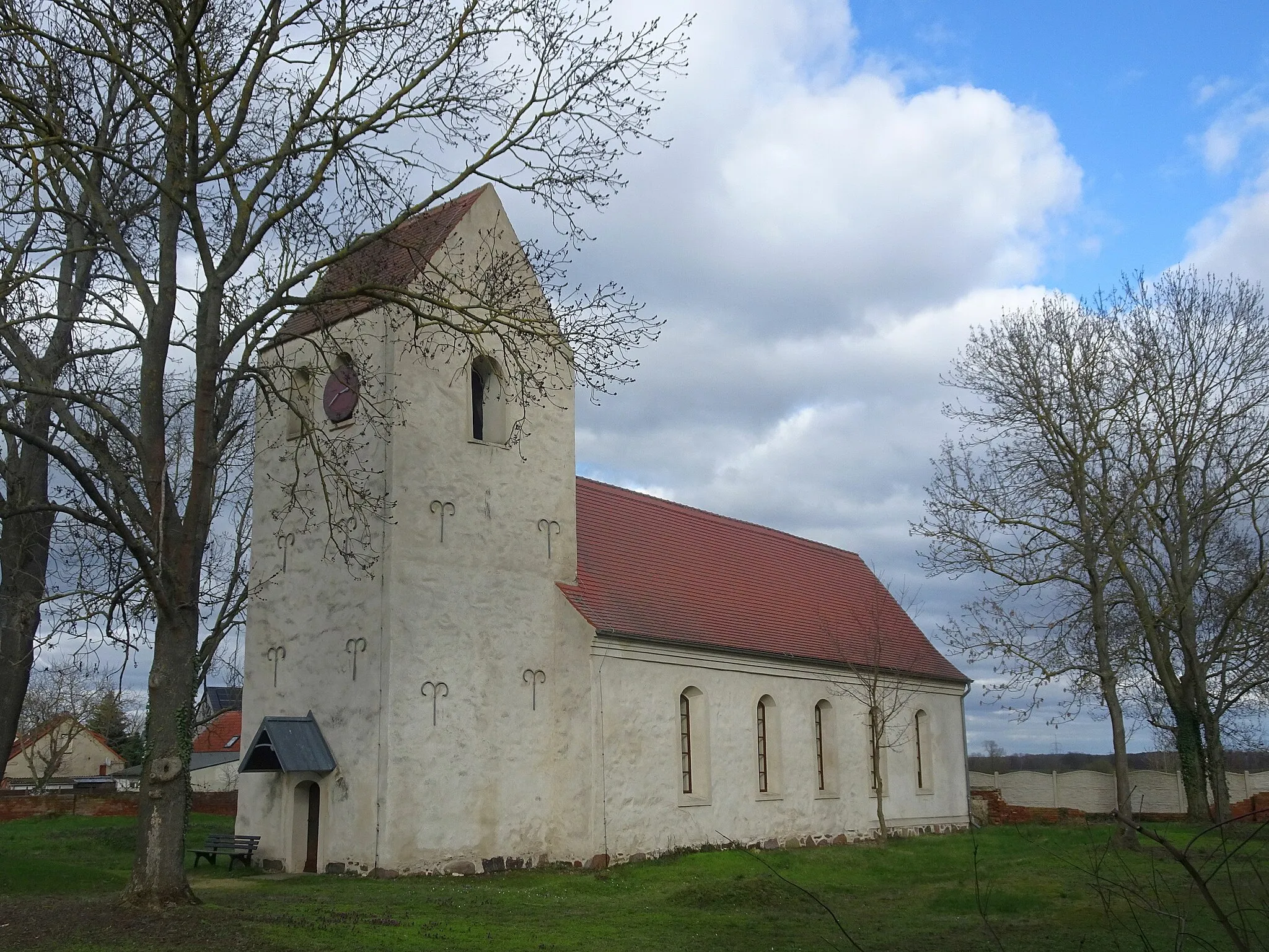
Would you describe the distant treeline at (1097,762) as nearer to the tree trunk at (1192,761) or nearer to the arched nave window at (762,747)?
the tree trunk at (1192,761)

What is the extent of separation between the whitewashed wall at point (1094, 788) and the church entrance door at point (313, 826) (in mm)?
23615

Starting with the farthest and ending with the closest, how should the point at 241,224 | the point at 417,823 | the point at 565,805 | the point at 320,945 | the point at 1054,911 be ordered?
the point at 565,805 → the point at 417,823 → the point at 1054,911 → the point at 241,224 → the point at 320,945

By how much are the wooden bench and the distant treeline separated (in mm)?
26444

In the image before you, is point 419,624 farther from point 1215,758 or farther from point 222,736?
point 222,736

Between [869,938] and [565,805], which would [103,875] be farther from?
[869,938]

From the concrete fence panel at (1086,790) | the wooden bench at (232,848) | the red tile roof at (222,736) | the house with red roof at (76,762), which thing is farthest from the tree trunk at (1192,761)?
the house with red roof at (76,762)

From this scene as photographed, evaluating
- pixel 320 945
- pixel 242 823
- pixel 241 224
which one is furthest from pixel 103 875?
pixel 241 224

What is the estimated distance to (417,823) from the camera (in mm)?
18375

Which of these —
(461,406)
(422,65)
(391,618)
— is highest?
(422,65)

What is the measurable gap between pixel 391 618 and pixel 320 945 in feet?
27.5

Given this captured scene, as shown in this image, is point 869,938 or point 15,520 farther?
point 15,520

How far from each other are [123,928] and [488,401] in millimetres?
12106

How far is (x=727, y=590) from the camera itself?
27188 mm

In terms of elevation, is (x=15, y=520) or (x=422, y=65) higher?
(x=422, y=65)
